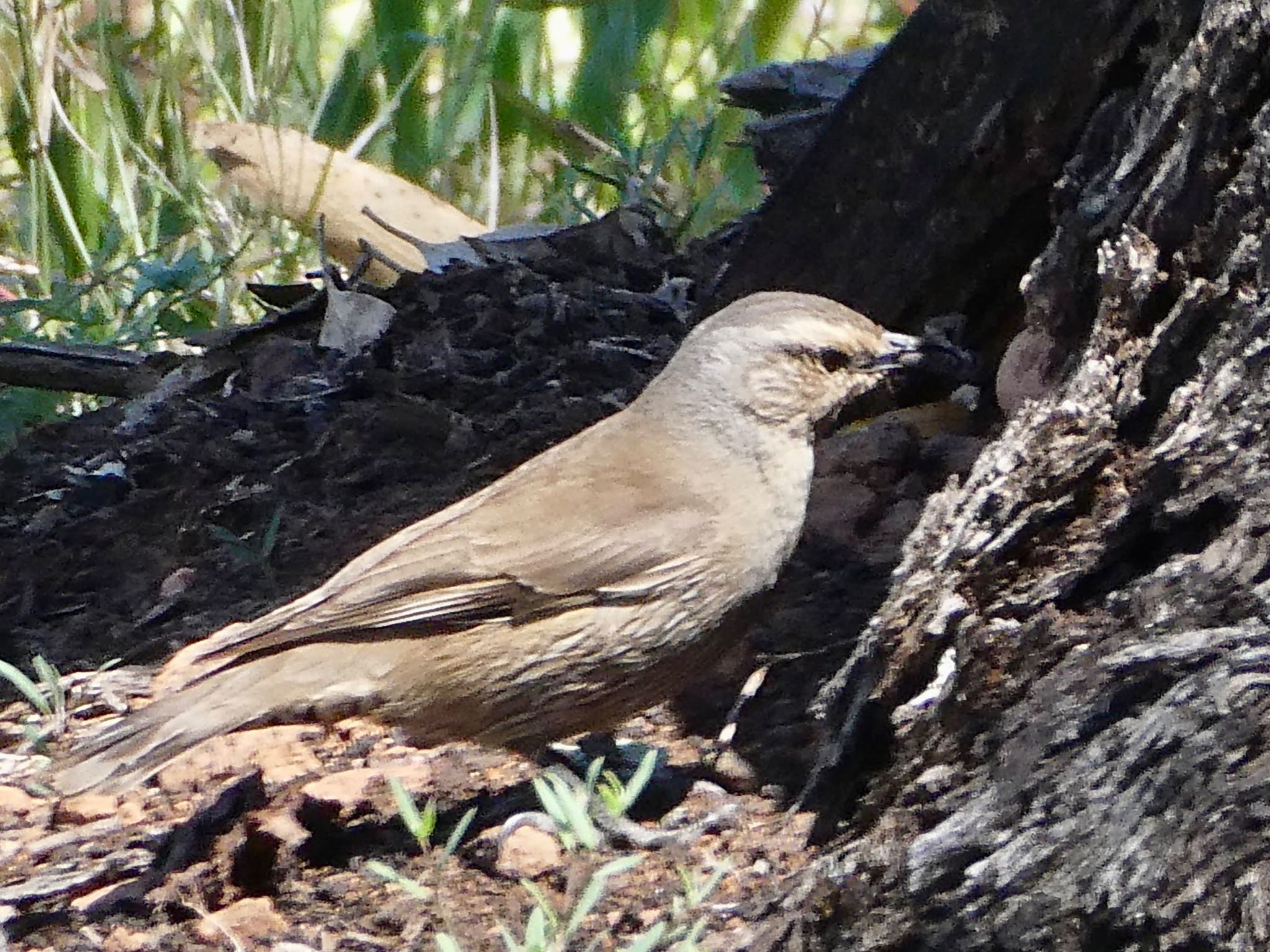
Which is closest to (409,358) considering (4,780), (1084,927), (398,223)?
(398,223)

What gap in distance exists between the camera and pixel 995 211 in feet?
13.5

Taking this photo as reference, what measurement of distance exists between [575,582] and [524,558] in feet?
0.44

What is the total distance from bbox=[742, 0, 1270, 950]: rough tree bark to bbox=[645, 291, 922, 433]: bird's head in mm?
994

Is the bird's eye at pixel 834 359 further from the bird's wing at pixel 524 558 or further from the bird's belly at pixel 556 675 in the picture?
the bird's belly at pixel 556 675

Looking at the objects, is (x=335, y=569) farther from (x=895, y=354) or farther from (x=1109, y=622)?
(x=1109, y=622)

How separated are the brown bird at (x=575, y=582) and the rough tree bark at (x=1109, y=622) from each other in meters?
0.90

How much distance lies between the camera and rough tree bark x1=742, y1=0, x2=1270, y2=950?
1.95 m

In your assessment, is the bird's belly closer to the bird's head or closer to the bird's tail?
the bird's tail

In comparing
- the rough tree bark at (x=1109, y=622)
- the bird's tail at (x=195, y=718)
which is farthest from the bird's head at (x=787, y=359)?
the bird's tail at (x=195, y=718)

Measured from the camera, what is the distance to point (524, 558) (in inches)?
156

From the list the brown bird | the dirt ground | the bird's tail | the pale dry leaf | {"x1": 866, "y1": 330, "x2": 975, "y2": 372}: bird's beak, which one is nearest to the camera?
the dirt ground

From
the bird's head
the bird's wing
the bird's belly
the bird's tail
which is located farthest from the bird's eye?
the bird's tail

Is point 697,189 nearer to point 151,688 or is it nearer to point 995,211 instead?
point 995,211

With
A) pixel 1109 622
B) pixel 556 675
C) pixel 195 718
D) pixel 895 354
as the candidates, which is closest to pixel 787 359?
pixel 895 354
